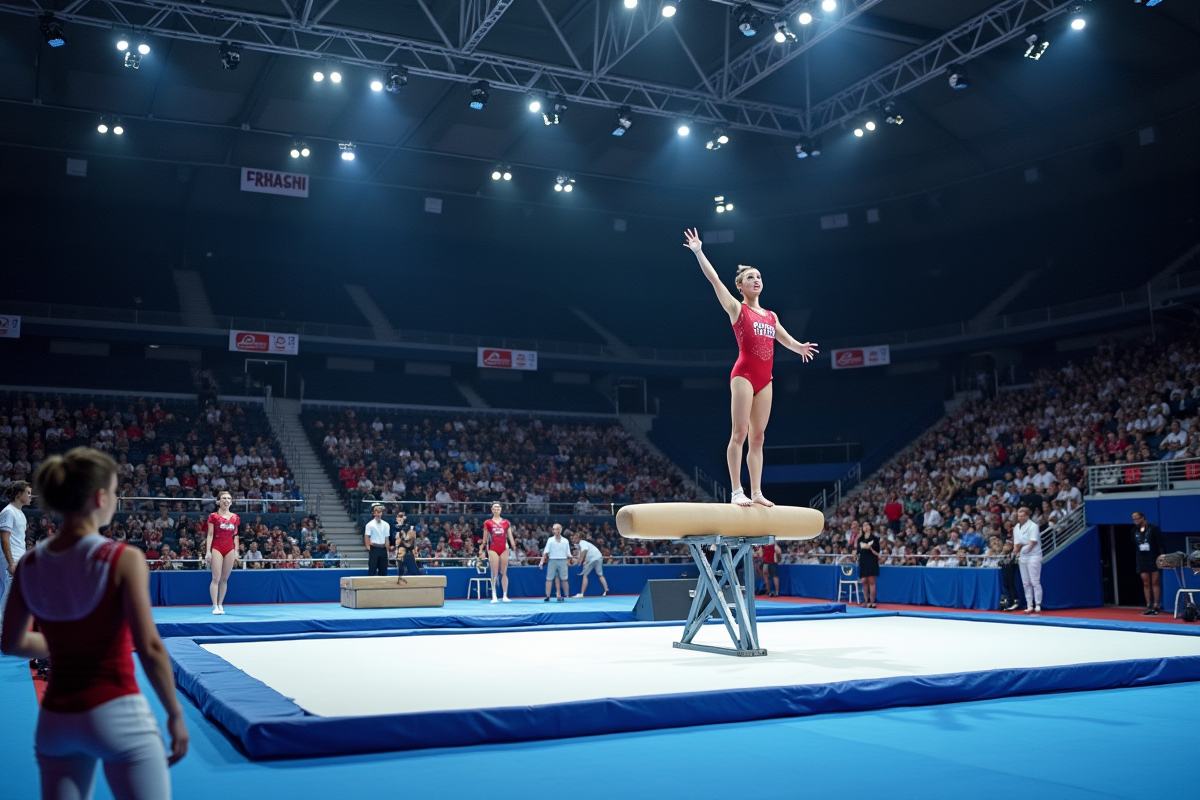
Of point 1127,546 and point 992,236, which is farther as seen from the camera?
point 992,236

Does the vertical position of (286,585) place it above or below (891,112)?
below

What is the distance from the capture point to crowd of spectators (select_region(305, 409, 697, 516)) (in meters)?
23.2

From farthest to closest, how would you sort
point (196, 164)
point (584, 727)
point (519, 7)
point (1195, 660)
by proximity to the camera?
point (196, 164) → point (519, 7) → point (1195, 660) → point (584, 727)

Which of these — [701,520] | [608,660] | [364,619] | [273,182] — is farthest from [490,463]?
[701,520]

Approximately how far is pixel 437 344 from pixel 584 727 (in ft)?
75.8

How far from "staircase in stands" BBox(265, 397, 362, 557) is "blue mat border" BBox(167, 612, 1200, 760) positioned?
14065 millimetres

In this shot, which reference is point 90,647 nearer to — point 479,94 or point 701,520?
point 701,520

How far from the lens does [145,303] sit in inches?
1036

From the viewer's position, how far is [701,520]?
7.59 meters

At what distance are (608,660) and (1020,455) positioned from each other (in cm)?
1576

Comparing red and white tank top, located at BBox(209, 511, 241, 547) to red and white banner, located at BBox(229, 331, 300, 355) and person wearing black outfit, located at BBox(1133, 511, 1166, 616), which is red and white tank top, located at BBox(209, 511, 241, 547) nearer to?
red and white banner, located at BBox(229, 331, 300, 355)

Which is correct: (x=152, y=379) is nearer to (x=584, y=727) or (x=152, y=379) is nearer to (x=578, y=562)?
(x=578, y=562)

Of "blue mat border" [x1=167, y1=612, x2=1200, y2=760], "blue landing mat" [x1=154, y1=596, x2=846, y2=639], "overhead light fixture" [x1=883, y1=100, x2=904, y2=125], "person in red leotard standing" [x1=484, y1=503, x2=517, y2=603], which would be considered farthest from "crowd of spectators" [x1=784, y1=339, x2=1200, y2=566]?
"blue mat border" [x1=167, y1=612, x2=1200, y2=760]

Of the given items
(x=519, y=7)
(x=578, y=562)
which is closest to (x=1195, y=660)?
(x=578, y=562)
